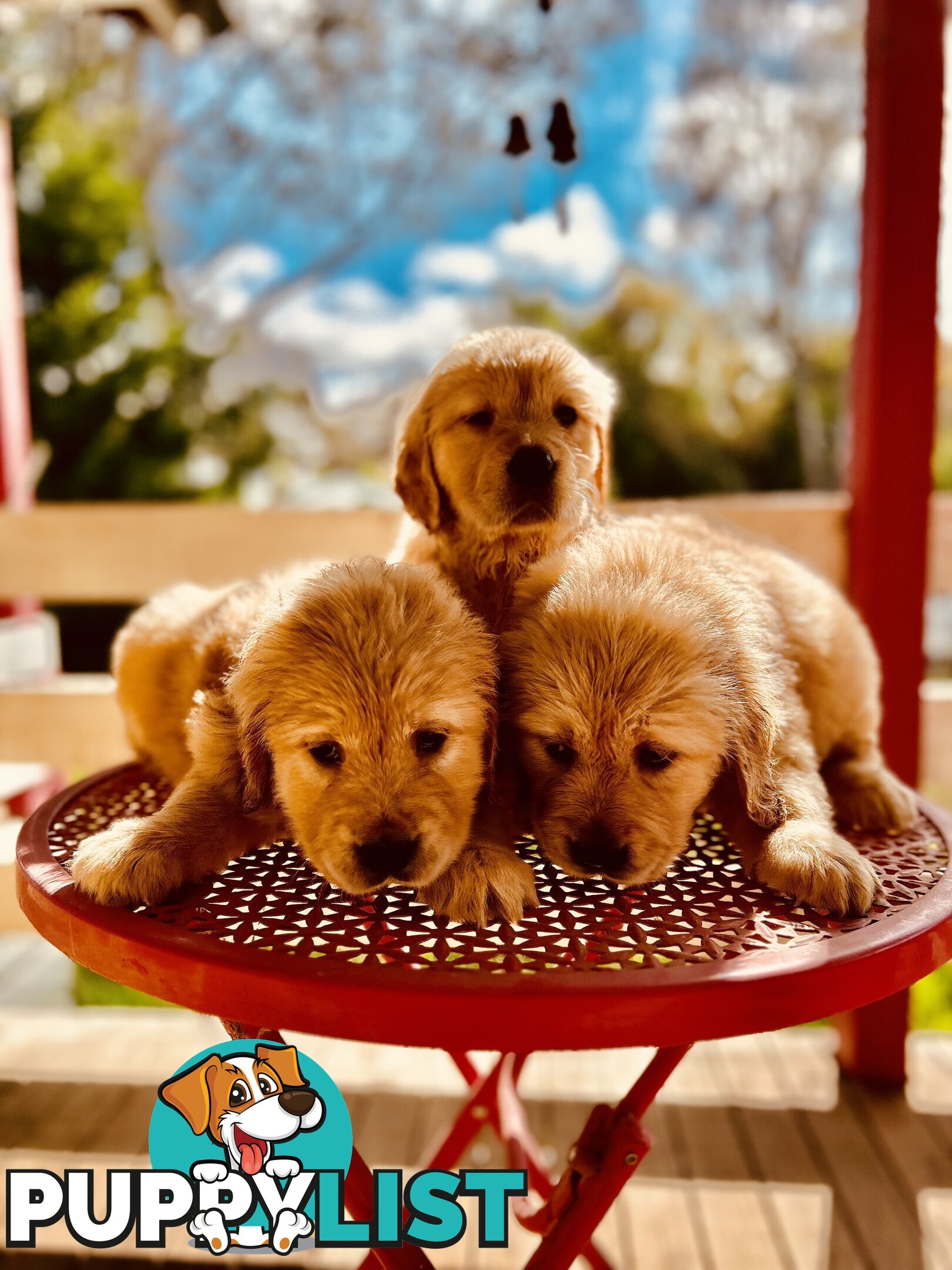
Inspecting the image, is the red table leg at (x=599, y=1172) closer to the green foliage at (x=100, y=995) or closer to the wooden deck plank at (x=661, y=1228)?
the wooden deck plank at (x=661, y=1228)

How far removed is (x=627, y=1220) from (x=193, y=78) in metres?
8.36

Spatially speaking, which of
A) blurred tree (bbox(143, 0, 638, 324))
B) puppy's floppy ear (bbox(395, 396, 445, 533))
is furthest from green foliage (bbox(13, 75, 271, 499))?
puppy's floppy ear (bbox(395, 396, 445, 533))

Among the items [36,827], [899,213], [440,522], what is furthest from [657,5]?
[36,827]

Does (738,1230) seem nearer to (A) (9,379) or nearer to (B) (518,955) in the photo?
(B) (518,955)

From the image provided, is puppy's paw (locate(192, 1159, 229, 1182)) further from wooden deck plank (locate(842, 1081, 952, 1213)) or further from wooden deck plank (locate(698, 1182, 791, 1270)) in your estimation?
wooden deck plank (locate(842, 1081, 952, 1213))

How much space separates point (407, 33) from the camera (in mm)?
6910

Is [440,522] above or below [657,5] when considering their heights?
below

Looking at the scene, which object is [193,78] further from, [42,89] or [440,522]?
[440,522]

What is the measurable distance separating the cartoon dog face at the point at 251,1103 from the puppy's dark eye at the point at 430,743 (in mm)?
440

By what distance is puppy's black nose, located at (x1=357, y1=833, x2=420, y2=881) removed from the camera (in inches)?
43.2

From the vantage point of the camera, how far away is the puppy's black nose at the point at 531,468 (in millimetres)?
1463

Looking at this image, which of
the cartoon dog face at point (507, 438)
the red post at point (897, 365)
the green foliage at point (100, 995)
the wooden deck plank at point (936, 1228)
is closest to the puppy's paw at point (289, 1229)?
the cartoon dog face at point (507, 438)

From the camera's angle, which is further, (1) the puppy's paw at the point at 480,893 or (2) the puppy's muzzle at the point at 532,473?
(2) the puppy's muzzle at the point at 532,473

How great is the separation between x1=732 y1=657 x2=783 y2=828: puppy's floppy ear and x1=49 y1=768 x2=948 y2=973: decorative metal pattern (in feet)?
0.38
